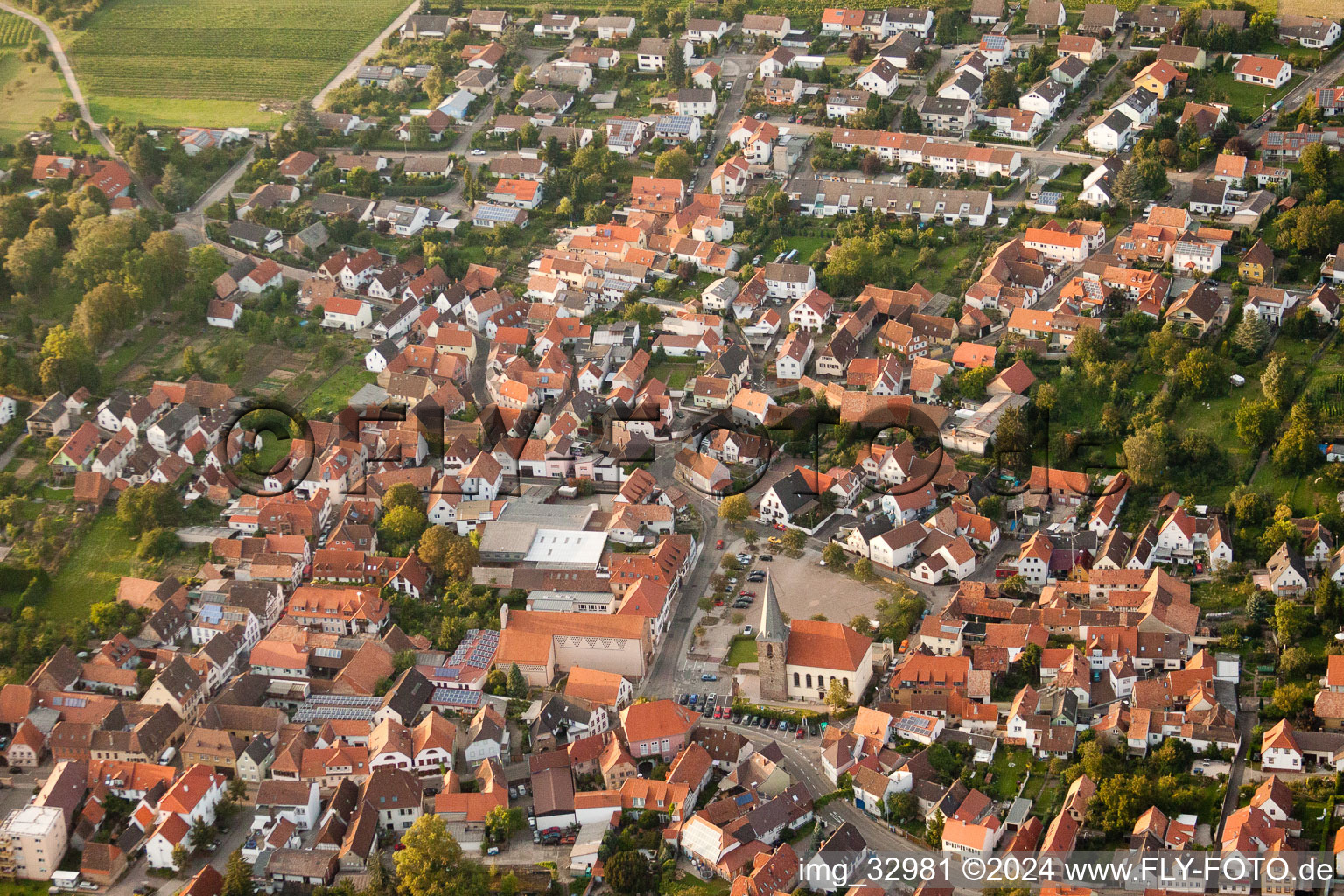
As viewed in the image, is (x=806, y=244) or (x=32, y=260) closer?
(x=32, y=260)

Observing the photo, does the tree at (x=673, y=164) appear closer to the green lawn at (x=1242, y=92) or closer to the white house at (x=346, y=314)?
the white house at (x=346, y=314)

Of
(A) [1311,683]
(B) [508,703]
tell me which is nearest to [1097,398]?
(A) [1311,683]

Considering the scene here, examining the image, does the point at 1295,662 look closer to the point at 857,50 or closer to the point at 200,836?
the point at 200,836

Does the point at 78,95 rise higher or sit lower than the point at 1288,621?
lower

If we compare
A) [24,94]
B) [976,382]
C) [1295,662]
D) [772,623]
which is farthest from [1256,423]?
[24,94]

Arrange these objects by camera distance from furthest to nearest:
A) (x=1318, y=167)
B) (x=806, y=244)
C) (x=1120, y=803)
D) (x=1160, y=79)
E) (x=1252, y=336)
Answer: (x=1160, y=79) → (x=806, y=244) → (x=1318, y=167) → (x=1252, y=336) → (x=1120, y=803)

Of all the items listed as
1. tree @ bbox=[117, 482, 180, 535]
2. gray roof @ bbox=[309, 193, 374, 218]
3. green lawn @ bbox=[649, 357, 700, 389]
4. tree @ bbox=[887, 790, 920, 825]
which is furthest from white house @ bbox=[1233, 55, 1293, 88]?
tree @ bbox=[117, 482, 180, 535]

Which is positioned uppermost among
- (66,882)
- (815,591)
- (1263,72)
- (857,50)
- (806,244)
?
(1263,72)
